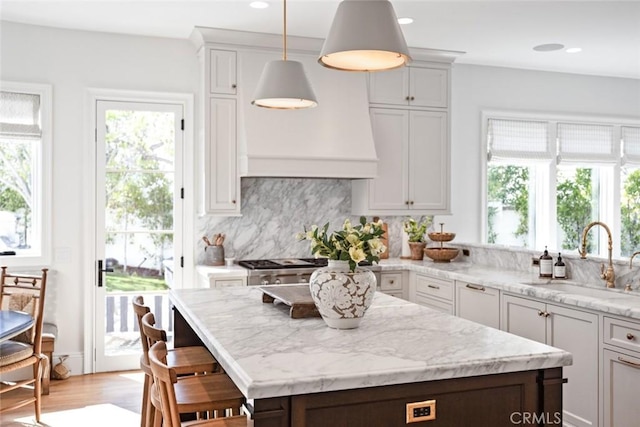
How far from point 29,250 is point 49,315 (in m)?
0.54

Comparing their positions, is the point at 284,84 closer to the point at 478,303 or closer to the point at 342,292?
the point at 342,292

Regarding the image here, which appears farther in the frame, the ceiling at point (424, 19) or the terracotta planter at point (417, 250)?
the terracotta planter at point (417, 250)

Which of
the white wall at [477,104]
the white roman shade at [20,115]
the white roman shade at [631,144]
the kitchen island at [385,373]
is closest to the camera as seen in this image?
the kitchen island at [385,373]

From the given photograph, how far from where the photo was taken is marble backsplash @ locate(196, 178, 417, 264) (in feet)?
17.1

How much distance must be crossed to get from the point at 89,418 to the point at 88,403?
0.31 m

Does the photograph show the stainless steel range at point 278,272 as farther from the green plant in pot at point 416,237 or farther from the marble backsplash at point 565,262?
the marble backsplash at point 565,262

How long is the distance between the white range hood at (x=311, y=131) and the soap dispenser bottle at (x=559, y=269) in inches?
67.6

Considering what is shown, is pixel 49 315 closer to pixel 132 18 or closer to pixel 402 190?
pixel 132 18

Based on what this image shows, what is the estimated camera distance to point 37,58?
4699 millimetres

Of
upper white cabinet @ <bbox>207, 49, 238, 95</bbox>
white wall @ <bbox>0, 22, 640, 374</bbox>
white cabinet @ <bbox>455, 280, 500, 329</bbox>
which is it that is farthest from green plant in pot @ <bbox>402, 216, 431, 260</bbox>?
white wall @ <bbox>0, 22, 640, 374</bbox>

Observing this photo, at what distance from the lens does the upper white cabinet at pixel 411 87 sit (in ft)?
17.5

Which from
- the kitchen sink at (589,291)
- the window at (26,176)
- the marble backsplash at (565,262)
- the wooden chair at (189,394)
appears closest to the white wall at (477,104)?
the marble backsplash at (565,262)

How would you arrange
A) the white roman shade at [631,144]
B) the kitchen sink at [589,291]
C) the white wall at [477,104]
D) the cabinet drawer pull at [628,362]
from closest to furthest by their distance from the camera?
the cabinet drawer pull at [628,362], the kitchen sink at [589,291], the white wall at [477,104], the white roman shade at [631,144]

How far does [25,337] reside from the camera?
4.26m
